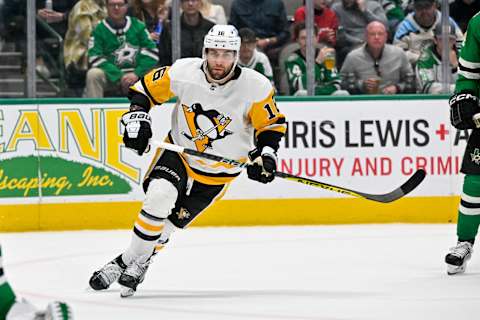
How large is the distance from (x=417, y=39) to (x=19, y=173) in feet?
8.90

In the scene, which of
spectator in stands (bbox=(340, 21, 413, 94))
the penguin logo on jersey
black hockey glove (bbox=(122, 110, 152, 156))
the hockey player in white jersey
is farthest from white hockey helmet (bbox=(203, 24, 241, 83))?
spectator in stands (bbox=(340, 21, 413, 94))

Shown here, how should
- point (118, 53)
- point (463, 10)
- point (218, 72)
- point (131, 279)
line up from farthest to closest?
1. point (463, 10)
2. point (118, 53)
3. point (218, 72)
4. point (131, 279)

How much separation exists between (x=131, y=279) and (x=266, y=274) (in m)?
0.97

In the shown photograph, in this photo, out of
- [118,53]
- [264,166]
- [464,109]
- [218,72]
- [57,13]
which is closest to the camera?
[264,166]

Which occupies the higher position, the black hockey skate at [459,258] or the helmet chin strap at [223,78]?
the helmet chin strap at [223,78]

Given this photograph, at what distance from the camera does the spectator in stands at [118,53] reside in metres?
7.61

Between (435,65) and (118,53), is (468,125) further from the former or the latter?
(118,53)

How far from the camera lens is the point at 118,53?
25.2ft

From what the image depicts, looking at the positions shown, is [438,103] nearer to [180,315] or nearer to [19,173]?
[19,173]

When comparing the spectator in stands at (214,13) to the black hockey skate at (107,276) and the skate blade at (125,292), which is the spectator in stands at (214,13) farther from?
the skate blade at (125,292)

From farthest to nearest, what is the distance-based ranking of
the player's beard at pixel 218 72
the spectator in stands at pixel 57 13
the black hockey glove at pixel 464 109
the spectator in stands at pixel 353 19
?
the spectator in stands at pixel 353 19 < the spectator in stands at pixel 57 13 < the black hockey glove at pixel 464 109 < the player's beard at pixel 218 72

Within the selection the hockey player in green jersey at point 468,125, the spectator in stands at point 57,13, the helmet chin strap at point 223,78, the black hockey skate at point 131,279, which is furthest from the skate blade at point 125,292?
the spectator in stands at point 57,13

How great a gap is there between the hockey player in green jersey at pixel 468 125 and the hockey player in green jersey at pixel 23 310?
8.50 ft

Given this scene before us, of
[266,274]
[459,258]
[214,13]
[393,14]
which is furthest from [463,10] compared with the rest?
[266,274]
